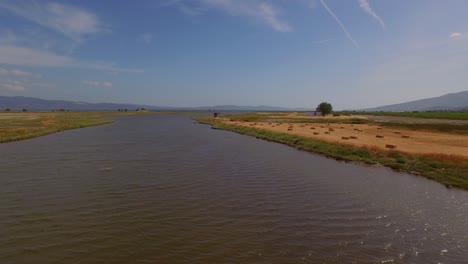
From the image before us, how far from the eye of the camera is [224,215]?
14320 millimetres

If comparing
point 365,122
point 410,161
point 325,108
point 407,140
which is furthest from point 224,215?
point 325,108

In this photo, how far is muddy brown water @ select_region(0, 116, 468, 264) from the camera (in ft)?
34.8

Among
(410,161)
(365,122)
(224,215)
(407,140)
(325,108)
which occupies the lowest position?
(224,215)

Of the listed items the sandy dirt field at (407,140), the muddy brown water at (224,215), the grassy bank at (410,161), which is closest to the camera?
the muddy brown water at (224,215)

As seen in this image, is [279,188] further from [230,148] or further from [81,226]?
[230,148]

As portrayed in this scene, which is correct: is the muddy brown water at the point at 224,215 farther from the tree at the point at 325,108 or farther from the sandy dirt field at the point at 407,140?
the tree at the point at 325,108

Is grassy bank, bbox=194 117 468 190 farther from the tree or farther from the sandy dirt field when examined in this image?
the tree

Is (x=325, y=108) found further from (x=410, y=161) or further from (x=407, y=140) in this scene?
(x=410, y=161)

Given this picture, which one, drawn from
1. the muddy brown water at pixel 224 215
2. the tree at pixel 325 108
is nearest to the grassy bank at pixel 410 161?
the muddy brown water at pixel 224 215

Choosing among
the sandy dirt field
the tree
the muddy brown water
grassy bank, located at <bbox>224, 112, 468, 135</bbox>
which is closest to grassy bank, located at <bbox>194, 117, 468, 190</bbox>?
the muddy brown water

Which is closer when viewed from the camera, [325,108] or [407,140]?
[407,140]

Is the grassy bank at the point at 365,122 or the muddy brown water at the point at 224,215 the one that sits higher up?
the grassy bank at the point at 365,122

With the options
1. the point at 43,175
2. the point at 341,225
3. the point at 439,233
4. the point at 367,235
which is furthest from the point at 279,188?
the point at 43,175

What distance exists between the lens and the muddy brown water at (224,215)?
417 inches
